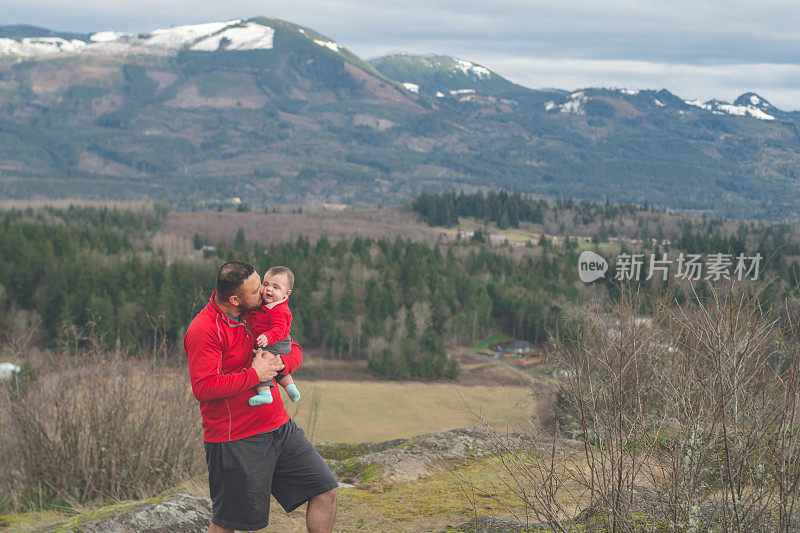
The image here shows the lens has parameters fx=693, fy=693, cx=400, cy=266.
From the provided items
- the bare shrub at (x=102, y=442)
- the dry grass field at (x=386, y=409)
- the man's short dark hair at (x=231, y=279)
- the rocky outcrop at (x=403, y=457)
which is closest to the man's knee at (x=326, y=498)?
the man's short dark hair at (x=231, y=279)

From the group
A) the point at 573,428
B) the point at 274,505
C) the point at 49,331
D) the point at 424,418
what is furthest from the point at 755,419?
the point at 49,331

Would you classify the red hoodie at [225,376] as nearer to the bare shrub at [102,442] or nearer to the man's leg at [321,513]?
the man's leg at [321,513]

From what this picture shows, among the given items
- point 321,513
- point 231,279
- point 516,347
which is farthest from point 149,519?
point 516,347

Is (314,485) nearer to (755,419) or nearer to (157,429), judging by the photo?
(755,419)

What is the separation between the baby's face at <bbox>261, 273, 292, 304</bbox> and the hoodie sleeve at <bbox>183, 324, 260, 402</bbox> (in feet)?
1.77

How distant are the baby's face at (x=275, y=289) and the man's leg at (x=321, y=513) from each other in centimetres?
156

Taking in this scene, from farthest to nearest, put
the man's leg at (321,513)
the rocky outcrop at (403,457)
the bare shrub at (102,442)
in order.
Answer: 1. the bare shrub at (102,442)
2. the rocky outcrop at (403,457)
3. the man's leg at (321,513)

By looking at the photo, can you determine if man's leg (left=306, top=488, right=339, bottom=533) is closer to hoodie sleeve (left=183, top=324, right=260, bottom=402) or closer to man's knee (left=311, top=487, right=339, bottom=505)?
man's knee (left=311, top=487, right=339, bottom=505)

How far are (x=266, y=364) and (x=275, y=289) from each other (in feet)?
1.99

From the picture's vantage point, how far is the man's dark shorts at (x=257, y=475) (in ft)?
16.7

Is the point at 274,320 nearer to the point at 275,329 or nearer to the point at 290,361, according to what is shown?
the point at 275,329

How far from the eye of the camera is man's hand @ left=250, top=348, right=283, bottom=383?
499cm

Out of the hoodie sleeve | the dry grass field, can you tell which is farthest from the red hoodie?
the dry grass field

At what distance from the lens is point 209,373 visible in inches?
193
